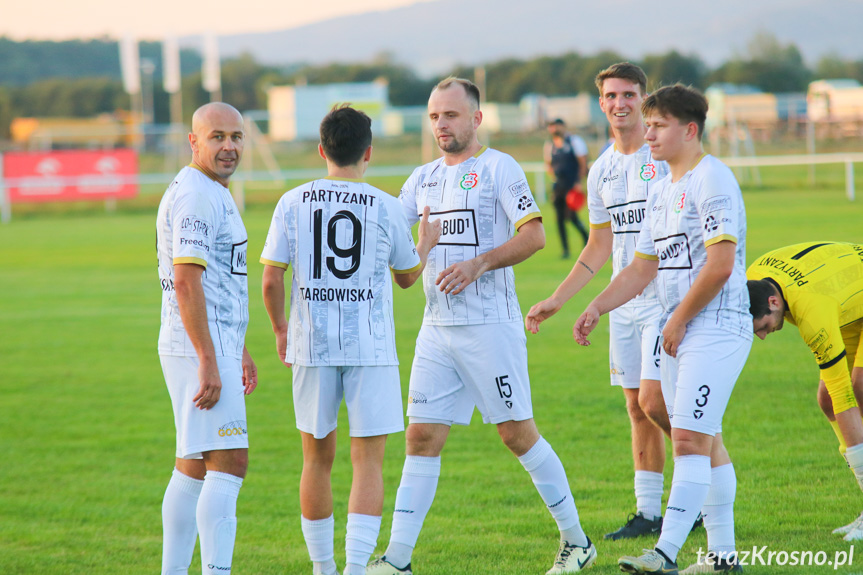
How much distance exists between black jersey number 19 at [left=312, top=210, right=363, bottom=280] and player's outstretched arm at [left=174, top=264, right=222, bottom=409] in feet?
1.71

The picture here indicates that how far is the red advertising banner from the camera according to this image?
31.9 m

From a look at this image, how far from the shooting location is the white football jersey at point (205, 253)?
3805mm

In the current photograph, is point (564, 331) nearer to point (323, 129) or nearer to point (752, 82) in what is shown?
point (323, 129)

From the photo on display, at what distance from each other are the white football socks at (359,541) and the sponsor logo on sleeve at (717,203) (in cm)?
199

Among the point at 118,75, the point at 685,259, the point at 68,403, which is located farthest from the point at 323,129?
the point at 118,75

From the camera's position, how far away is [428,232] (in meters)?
4.41

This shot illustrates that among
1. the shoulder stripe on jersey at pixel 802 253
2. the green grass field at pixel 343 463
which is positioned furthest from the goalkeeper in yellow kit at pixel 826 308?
the green grass field at pixel 343 463

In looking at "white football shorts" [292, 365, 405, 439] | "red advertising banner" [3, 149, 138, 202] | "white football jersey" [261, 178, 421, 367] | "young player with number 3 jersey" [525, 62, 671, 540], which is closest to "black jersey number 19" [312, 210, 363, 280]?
"white football jersey" [261, 178, 421, 367]

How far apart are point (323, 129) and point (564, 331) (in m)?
7.58

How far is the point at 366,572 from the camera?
420cm

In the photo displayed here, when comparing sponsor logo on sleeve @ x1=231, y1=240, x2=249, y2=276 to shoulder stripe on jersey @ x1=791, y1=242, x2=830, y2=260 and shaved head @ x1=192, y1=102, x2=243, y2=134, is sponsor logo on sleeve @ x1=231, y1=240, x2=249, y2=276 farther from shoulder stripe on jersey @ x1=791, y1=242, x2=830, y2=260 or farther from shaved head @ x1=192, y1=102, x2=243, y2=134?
shoulder stripe on jersey @ x1=791, y1=242, x2=830, y2=260

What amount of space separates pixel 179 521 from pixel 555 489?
69.0 inches

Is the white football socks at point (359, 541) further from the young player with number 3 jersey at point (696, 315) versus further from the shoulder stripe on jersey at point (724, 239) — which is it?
the shoulder stripe on jersey at point (724, 239)

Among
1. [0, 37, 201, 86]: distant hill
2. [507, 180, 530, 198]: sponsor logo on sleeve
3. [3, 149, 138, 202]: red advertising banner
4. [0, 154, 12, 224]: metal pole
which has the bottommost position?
[507, 180, 530, 198]: sponsor logo on sleeve
